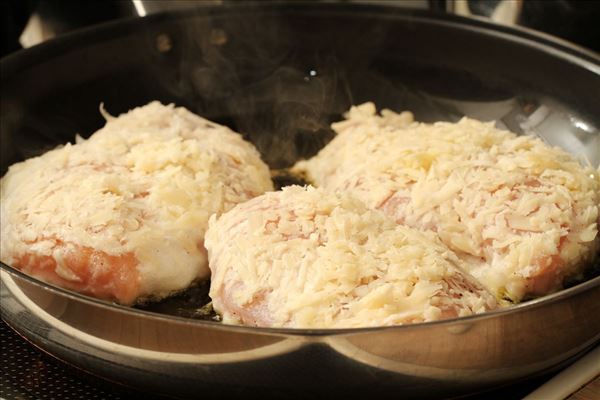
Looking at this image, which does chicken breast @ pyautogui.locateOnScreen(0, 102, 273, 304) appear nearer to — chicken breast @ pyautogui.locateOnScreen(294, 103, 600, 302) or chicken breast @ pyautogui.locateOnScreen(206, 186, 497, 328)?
chicken breast @ pyautogui.locateOnScreen(206, 186, 497, 328)

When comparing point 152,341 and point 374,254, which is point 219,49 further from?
point 152,341

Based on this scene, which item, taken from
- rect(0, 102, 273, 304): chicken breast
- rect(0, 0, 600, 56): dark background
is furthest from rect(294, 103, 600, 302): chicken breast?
rect(0, 0, 600, 56): dark background

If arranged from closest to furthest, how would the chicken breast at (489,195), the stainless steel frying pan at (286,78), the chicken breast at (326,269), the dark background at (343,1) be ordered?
the chicken breast at (326,269)
the chicken breast at (489,195)
the stainless steel frying pan at (286,78)
the dark background at (343,1)

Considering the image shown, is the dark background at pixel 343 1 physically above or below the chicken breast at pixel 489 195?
above

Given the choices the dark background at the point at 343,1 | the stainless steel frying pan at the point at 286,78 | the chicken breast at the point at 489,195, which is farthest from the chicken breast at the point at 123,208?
the dark background at the point at 343,1

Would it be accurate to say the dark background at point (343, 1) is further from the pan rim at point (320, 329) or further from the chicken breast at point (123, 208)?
the pan rim at point (320, 329)

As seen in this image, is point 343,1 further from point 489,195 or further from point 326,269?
point 326,269

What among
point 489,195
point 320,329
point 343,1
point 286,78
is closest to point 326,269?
point 320,329

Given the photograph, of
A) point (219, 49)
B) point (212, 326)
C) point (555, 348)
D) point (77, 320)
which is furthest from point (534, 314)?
point (219, 49)
